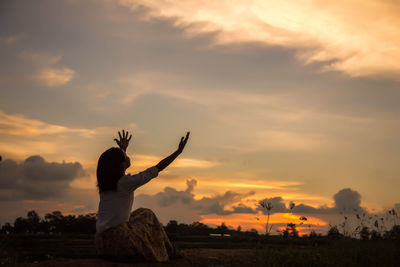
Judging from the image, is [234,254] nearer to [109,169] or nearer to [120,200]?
[120,200]

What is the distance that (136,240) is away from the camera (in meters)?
7.71

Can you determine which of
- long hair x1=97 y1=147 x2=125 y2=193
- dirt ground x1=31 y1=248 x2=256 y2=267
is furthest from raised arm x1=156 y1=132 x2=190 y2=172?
dirt ground x1=31 y1=248 x2=256 y2=267

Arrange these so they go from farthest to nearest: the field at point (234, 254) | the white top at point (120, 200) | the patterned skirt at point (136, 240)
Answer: the field at point (234, 254)
the patterned skirt at point (136, 240)
the white top at point (120, 200)

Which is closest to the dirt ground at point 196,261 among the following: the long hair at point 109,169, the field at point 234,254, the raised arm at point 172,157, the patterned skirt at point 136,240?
the field at point 234,254

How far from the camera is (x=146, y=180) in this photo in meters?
7.29

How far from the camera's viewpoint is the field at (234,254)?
800 centimetres

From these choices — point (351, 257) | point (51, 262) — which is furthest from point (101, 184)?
point (351, 257)

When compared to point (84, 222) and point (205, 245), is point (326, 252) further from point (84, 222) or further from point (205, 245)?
point (84, 222)

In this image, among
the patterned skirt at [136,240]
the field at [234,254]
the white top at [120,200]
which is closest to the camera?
the white top at [120,200]

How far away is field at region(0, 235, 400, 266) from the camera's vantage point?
8.00 m

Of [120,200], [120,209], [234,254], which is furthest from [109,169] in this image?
[234,254]

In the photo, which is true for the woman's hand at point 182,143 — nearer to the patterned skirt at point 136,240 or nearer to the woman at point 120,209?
the woman at point 120,209

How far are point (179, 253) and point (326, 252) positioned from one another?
385 cm

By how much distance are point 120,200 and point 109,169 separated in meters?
0.60
